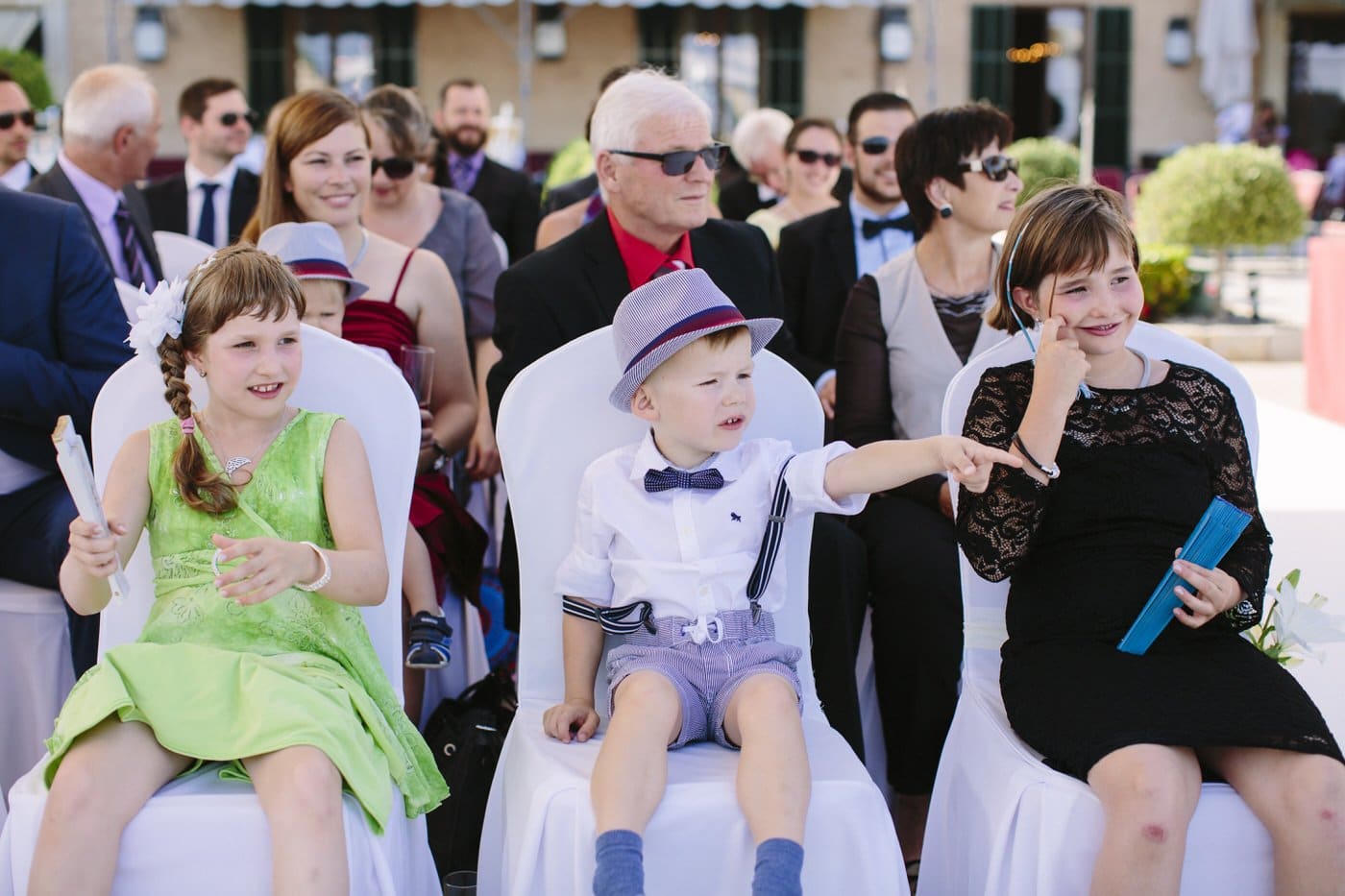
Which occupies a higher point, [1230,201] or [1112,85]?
[1112,85]

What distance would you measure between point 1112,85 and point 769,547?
19614mm

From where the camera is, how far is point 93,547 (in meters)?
2.49

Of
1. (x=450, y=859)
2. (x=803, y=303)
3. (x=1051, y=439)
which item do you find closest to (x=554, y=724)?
(x=450, y=859)

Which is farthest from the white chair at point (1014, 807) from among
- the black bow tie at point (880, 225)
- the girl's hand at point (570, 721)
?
the black bow tie at point (880, 225)

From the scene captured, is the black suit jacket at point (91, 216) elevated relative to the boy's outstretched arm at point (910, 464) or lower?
elevated

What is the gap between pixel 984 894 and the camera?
8.36ft

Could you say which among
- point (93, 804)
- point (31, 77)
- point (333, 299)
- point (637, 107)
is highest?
point (31, 77)

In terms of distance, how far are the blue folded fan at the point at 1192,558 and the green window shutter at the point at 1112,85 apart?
19.4 metres

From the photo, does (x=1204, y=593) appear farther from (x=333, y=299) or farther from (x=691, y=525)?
(x=333, y=299)

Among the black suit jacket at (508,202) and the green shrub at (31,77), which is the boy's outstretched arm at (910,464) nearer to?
the black suit jacket at (508,202)

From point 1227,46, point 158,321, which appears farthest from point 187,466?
point 1227,46

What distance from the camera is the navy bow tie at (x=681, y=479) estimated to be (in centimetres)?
277

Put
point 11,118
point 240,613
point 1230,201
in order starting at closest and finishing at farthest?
1. point 240,613
2. point 11,118
3. point 1230,201

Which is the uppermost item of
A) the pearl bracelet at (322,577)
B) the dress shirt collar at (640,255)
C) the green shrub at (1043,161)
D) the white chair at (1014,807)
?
the green shrub at (1043,161)
